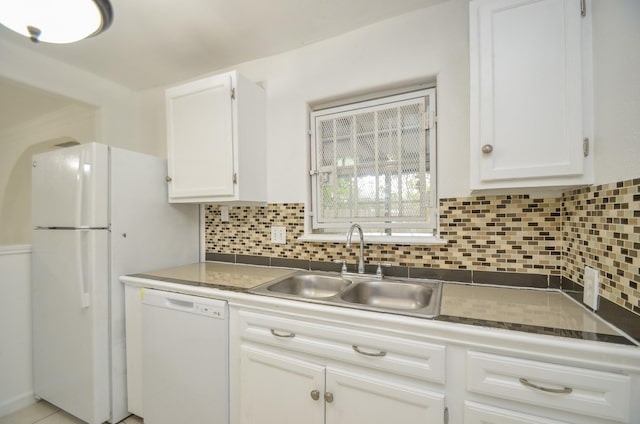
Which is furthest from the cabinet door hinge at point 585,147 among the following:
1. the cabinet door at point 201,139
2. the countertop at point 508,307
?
the cabinet door at point 201,139

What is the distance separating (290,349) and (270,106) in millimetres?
1618

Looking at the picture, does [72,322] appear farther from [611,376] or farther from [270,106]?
[611,376]

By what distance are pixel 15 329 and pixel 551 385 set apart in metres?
2.98

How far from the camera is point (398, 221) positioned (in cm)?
171

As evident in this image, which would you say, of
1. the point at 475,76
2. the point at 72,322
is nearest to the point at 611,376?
the point at 475,76

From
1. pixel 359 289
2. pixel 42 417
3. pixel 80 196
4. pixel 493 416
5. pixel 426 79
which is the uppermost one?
pixel 426 79

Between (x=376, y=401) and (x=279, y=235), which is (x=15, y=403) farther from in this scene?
(x=376, y=401)

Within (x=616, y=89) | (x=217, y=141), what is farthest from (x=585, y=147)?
(x=217, y=141)

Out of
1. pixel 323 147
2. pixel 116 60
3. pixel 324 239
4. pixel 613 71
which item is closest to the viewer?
pixel 613 71

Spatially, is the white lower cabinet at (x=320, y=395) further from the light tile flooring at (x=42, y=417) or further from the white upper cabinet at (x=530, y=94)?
the light tile flooring at (x=42, y=417)

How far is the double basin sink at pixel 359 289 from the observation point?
4.50 ft

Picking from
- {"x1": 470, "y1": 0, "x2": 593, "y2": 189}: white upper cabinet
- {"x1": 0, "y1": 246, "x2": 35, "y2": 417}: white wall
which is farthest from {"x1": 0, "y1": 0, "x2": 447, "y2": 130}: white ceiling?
{"x1": 0, "y1": 246, "x2": 35, "y2": 417}: white wall

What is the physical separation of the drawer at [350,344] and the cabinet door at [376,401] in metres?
0.06

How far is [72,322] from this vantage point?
5.40ft
